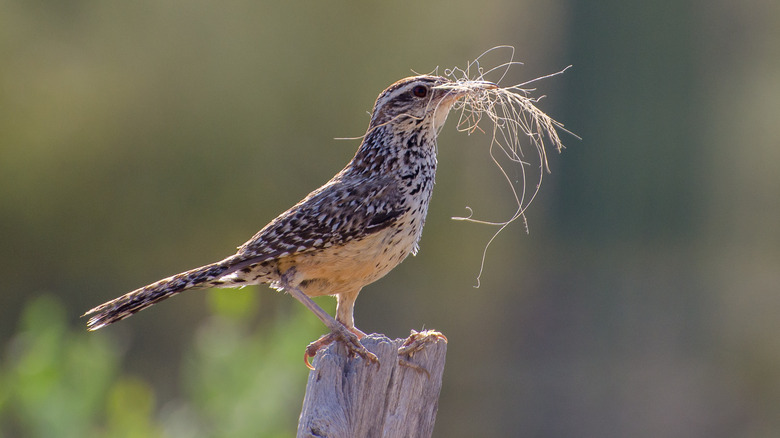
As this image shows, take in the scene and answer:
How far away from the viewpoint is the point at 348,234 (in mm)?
3422

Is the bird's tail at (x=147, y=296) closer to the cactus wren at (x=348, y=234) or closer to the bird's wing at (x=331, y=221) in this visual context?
the cactus wren at (x=348, y=234)

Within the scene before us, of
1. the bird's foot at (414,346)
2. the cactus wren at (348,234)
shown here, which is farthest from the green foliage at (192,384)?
the bird's foot at (414,346)

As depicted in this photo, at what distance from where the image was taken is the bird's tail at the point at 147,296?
10.7 ft

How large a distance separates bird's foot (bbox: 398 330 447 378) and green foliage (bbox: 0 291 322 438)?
2.04 metres

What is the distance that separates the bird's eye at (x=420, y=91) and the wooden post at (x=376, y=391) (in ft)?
3.60

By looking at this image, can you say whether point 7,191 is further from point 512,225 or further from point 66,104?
point 512,225

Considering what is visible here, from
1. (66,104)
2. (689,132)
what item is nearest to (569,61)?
(689,132)

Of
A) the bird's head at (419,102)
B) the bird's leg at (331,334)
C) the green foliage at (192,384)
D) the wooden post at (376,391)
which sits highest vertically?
the bird's head at (419,102)

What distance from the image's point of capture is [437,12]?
1085 cm

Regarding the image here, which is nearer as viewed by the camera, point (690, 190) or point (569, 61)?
point (690, 190)

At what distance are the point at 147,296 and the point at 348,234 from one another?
74 cm

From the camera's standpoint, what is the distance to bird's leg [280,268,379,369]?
2805mm

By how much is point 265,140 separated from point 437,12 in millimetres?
2565

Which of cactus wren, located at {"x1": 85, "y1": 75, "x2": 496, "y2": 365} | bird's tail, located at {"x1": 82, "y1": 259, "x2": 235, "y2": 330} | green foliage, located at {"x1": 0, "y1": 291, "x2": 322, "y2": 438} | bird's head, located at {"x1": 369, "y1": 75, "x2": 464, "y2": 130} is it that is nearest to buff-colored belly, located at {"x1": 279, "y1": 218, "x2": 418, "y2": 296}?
cactus wren, located at {"x1": 85, "y1": 75, "x2": 496, "y2": 365}
